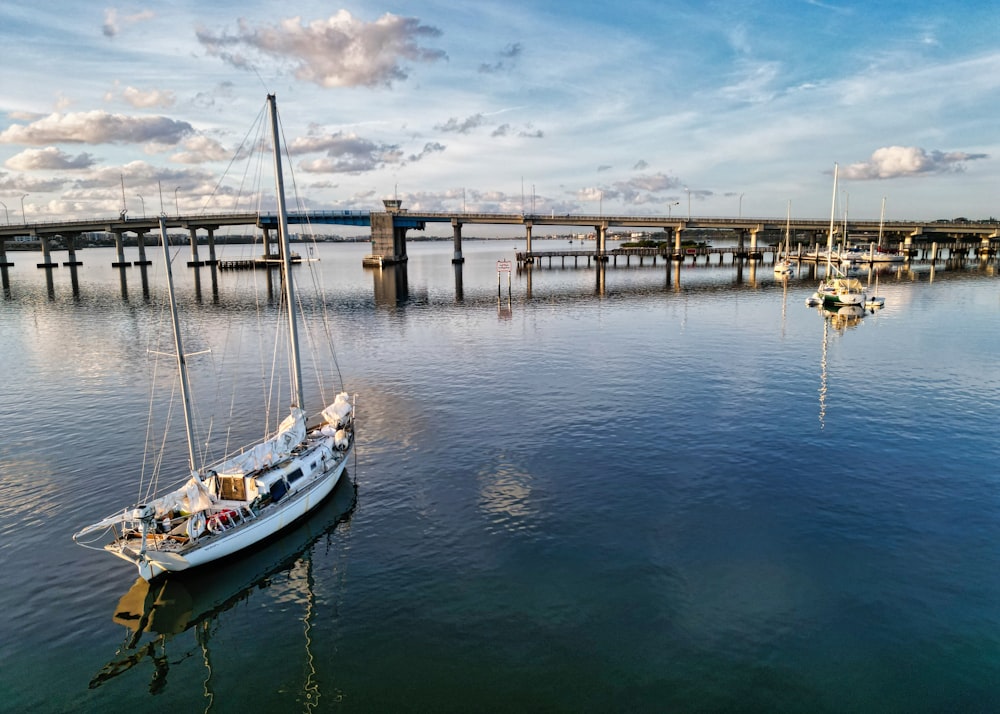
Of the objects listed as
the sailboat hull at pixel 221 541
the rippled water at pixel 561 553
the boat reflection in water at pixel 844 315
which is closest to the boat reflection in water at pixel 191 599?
the rippled water at pixel 561 553

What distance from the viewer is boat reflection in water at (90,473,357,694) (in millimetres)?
26609

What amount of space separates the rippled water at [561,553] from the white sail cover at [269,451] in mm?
4841

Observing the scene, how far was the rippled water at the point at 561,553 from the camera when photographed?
80.8ft

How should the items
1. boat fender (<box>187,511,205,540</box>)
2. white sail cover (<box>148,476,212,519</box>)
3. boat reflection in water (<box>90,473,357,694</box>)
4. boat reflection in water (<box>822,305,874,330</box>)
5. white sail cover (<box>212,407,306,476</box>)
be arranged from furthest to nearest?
boat reflection in water (<box>822,305,874,330</box>)
white sail cover (<box>212,407,306,476</box>)
white sail cover (<box>148,476,212,519</box>)
boat fender (<box>187,511,205,540</box>)
boat reflection in water (<box>90,473,357,694</box>)

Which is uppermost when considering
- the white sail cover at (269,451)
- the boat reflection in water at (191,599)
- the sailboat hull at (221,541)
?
the white sail cover at (269,451)

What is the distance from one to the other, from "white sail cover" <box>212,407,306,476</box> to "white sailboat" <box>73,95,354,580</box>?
6 centimetres

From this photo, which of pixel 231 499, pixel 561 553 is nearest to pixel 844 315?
pixel 561 553

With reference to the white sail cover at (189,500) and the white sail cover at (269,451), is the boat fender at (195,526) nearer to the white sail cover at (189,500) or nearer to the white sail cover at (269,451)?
the white sail cover at (189,500)

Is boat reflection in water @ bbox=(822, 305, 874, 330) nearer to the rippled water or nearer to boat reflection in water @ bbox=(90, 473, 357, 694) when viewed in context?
the rippled water

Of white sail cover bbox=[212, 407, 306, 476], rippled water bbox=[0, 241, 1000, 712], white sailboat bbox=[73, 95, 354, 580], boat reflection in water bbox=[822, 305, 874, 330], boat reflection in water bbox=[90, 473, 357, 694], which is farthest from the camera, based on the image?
boat reflection in water bbox=[822, 305, 874, 330]

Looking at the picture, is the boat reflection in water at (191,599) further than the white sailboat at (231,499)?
No

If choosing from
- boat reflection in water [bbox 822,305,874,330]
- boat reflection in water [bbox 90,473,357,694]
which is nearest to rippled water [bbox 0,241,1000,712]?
boat reflection in water [bbox 90,473,357,694]

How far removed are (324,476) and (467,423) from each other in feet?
59.1

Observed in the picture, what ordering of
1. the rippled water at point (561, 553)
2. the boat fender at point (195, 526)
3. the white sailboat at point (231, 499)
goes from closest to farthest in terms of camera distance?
the rippled water at point (561, 553)
the white sailboat at point (231, 499)
the boat fender at point (195, 526)
